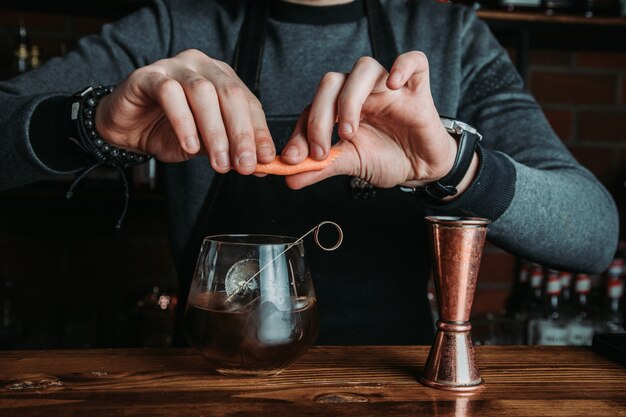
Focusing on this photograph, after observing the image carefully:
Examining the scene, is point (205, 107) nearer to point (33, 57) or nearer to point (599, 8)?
point (33, 57)

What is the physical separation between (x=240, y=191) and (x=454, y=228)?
0.69 meters

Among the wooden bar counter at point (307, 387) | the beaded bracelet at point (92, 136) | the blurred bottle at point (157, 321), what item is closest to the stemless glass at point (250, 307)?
the wooden bar counter at point (307, 387)

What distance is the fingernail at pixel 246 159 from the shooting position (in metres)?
0.80

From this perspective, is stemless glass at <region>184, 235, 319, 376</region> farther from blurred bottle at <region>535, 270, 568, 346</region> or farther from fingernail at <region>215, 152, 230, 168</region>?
blurred bottle at <region>535, 270, 568, 346</region>

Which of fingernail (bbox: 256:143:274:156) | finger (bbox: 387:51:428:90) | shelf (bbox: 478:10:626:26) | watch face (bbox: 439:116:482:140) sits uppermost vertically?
shelf (bbox: 478:10:626:26)

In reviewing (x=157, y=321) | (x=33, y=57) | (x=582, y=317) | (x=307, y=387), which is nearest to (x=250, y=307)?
(x=307, y=387)

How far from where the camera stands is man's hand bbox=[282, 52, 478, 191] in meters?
0.84

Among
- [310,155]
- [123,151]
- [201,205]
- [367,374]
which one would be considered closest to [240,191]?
[201,205]

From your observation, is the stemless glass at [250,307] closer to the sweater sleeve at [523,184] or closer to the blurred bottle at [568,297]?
the sweater sleeve at [523,184]

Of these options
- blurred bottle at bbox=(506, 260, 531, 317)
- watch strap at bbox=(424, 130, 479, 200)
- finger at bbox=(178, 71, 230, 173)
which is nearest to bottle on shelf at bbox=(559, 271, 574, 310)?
blurred bottle at bbox=(506, 260, 531, 317)

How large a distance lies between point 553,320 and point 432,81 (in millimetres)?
932

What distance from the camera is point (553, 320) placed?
2.03m

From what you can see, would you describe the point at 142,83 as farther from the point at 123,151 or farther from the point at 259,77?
the point at 259,77

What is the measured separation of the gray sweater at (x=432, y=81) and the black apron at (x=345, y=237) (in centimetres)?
5
